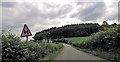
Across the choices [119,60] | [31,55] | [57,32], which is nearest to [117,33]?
[119,60]

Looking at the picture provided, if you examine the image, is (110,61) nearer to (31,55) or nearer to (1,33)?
(31,55)

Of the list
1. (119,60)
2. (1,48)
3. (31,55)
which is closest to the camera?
(1,48)

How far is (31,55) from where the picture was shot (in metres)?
7.33

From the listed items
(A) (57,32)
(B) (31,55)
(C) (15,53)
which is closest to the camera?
(C) (15,53)

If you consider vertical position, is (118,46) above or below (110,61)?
above

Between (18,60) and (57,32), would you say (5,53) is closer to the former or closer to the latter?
(18,60)

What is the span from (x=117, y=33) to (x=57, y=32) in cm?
11322

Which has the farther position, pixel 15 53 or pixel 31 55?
pixel 31 55

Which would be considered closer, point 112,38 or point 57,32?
point 112,38

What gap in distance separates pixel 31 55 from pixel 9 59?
213cm

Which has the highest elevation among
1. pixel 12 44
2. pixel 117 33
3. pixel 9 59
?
pixel 117 33

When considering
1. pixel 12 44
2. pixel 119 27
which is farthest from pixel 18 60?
pixel 119 27

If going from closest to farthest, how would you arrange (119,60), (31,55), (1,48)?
(1,48)
(119,60)
(31,55)

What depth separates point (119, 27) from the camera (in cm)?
811
